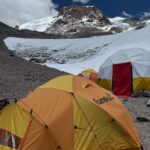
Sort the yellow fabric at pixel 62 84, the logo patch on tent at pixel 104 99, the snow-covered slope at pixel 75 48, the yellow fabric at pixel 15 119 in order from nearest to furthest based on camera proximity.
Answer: the yellow fabric at pixel 15 119
the logo patch on tent at pixel 104 99
the yellow fabric at pixel 62 84
the snow-covered slope at pixel 75 48

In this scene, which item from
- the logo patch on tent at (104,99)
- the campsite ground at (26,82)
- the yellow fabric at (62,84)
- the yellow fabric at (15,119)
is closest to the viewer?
the yellow fabric at (15,119)

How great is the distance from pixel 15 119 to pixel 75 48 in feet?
135

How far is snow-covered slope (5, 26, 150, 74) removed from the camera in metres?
41.8

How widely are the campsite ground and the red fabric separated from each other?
6.00 ft

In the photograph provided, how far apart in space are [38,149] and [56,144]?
0.43 metres

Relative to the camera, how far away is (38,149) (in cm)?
958

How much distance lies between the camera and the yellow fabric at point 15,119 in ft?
32.1

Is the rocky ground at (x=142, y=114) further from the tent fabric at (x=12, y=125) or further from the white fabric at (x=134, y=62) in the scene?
the tent fabric at (x=12, y=125)

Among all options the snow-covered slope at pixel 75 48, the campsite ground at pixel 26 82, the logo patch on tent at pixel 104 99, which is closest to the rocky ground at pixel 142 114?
the campsite ground at pixel 26 82

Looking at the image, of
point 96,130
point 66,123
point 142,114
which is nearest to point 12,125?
point 66,123

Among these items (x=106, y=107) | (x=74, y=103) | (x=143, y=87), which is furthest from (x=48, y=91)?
(x=143, y=87)

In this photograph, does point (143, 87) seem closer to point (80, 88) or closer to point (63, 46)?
point (80, 88)

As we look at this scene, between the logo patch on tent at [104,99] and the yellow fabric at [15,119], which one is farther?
the logo patch on tent at [104,99]

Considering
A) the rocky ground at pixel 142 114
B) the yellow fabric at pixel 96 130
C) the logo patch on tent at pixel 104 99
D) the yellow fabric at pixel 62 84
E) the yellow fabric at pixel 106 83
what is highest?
the yellow fabric at pixel 62 84
